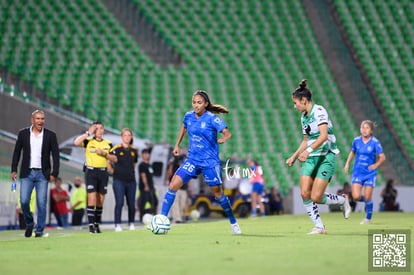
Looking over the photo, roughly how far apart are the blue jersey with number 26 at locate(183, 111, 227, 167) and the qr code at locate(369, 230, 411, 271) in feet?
12.0

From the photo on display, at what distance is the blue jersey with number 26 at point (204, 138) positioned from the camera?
1569cm

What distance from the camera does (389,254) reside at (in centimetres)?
1015

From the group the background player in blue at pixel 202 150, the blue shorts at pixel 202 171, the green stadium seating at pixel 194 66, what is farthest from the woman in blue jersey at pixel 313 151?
the green stadium seating at pixel 194 66

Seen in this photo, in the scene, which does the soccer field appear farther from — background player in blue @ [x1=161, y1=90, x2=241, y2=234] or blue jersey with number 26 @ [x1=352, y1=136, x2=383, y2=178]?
blue jersey with number 26 @ [x1=352, y1=136, x2=383, y2=178]

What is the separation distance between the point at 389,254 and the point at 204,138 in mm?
6070

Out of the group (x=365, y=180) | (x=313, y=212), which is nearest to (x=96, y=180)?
(x=313, y=212)

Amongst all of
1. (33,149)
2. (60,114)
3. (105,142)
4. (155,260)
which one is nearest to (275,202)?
(60,114)

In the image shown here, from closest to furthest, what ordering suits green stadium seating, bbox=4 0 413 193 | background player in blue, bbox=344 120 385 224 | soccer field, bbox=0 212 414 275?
soccer field, bbox=0 212 414 275, background player in blue, bbox=344 120 385 224, green stadium seating, bbox=4 0 413 193

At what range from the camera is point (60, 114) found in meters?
33.4

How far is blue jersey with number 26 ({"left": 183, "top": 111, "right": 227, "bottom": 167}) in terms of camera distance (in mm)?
15688

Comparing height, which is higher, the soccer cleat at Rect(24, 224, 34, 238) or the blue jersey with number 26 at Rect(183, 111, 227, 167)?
the blue jersey with number 26 at Rect(183, 111, 227, 167)

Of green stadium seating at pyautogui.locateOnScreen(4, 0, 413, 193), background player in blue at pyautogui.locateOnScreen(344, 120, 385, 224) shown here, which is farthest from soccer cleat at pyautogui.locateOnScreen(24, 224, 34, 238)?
green stadium seating at pyautogui.locateOnScreen(4, 0, 413, 193)

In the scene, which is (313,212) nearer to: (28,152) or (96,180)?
(28,152)

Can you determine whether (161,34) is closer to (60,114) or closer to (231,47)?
(231,47)
